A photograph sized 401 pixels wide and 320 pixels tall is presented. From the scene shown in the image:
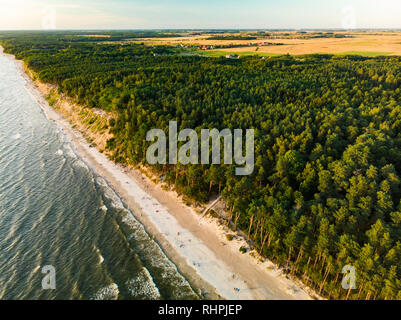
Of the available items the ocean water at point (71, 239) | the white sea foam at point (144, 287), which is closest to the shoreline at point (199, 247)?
the ocean water at point (71, 239)

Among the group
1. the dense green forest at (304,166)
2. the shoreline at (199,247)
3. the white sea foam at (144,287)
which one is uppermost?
the dense green forest at (304,166)

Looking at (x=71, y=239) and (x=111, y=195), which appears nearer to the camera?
(x=71, y=239)

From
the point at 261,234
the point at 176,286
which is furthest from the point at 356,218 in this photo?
the point at 176,286

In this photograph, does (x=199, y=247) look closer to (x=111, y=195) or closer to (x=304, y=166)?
(x=304, y=166)

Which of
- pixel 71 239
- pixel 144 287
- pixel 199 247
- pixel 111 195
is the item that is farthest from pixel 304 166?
pixel 71 239

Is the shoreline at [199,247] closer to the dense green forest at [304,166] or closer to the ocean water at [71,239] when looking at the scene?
the ocean water at [71,239]
